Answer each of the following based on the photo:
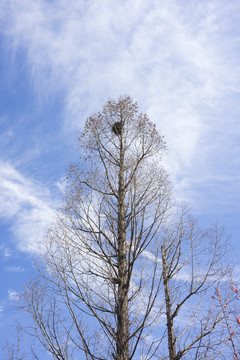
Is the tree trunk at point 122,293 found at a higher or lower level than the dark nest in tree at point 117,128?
lower

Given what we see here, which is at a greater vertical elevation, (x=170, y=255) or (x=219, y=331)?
(x=170, y=255)

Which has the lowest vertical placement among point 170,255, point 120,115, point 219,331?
point 219,331

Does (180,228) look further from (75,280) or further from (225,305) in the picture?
(75,280)

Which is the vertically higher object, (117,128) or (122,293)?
(117,128)

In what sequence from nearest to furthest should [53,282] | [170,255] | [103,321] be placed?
[103,321] < [53,282] < [170,255]

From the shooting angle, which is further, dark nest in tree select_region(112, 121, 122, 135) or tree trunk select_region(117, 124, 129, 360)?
dark nest in tree select_region(112, 121, 122, 135)

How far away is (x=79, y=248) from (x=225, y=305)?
2996 millimetres

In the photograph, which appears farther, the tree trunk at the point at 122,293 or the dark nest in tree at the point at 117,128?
the dark nest in tree at the point at 117,128

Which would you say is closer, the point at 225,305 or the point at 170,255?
the point at 225,305

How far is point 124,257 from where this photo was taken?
4676mm

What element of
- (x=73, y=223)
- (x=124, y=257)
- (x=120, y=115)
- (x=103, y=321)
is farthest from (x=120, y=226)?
(x=120, y=115)

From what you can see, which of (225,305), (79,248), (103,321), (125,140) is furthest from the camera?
(125,140)

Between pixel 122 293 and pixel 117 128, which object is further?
pixel 117 128

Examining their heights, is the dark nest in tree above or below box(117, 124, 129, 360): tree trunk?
above
